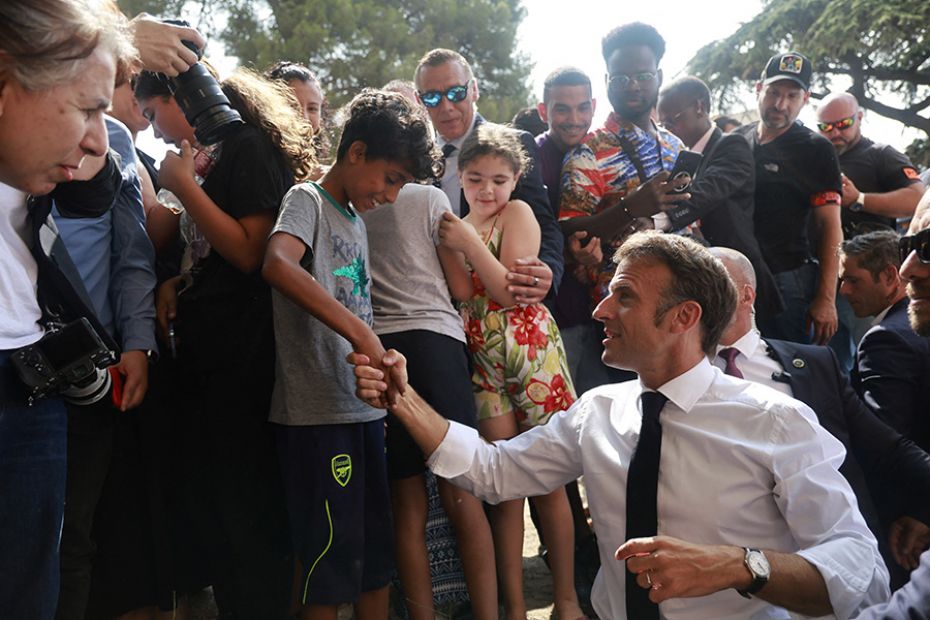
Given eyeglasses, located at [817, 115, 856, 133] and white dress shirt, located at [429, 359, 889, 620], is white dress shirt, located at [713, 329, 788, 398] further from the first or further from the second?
eyeglasses, located at [817, 115, 856, 133]

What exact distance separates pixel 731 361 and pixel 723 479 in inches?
38.2

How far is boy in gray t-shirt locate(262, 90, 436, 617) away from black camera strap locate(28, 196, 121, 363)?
622 mm

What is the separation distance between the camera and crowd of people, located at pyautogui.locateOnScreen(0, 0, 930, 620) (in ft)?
6.70

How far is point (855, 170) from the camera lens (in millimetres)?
5895

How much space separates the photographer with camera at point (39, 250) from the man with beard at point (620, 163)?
2354 millimetres

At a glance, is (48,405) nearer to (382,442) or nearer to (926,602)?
(382,442)

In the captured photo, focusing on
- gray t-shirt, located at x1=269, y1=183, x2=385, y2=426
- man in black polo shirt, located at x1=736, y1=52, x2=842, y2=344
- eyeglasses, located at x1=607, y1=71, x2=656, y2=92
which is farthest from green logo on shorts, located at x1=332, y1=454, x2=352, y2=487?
man in black polo shirt, located at x1=736, y1=52, x2=842, y2=344

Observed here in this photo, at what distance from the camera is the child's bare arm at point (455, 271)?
3303 mm

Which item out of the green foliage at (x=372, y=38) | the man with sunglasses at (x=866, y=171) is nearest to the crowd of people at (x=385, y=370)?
the man with sunglasses at (x=866, y=171)

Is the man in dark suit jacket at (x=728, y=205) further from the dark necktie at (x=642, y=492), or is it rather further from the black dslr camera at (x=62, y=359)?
the black dslr camera at (x=62, y=359)

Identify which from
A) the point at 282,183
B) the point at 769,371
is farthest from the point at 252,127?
the point at 769,371

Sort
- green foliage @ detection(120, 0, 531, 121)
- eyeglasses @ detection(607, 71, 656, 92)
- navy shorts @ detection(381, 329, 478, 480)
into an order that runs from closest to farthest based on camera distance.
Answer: navy shorts @ detection(381, 329, 478, 480), eyeglasses @ detection(607, 71, 656, 92), green foliage @ detection(120, 0, 531, 121)

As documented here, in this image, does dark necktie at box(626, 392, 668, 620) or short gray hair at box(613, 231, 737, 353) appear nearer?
dark necktie at box(626, 392, 668, 620)

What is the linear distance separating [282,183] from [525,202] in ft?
3.81
